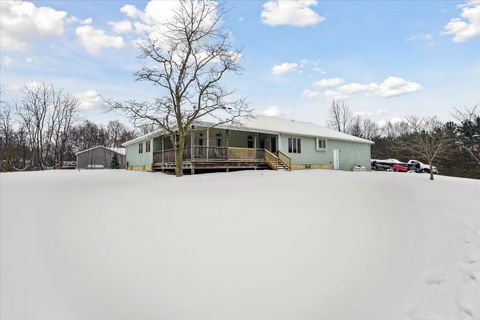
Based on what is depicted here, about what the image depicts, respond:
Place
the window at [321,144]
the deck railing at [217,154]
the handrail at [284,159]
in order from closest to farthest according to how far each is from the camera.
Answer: the deck railing at [217,154] < the handrail at [284,159] < the window at [321,144]

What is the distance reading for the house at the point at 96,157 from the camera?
1448 inches

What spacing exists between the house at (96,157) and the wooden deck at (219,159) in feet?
68.8

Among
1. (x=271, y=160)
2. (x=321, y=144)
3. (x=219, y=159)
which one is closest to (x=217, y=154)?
(x=219, y=159)

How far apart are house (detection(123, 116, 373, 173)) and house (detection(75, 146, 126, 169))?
1330 centimetres

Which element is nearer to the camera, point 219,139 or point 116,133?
point 219,139

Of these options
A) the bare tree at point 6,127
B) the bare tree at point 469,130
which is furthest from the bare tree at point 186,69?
the bare tree at point 6,127

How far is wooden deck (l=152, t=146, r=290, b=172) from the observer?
16594 millimetres

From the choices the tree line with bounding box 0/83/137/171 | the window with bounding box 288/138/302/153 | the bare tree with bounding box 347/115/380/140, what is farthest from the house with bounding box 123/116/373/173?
the bare tree with bounding box 347/115/380/140

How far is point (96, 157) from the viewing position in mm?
37781

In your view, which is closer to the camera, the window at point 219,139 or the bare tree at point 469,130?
the bare tree at point 469,130

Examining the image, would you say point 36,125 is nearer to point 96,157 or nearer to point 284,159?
point 96,157

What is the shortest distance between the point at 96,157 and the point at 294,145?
29407 millimetres

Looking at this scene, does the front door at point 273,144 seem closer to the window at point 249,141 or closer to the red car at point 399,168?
the window at point 249,141

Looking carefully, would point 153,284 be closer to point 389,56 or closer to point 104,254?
point 104,254
